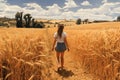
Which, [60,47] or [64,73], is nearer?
[64,73]

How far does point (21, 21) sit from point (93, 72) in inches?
3358

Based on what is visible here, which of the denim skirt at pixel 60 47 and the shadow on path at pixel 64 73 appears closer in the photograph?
the shadow on path at pixel 64 73

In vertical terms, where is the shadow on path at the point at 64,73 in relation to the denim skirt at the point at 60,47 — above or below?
below

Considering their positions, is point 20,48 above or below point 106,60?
above

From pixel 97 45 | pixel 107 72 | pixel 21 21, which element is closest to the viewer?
pixel 107 72

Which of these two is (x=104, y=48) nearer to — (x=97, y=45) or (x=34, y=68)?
(x=97, y=45)

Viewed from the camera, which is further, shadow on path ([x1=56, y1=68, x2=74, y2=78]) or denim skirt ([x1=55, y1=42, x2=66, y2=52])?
denim skirt ([x1=55, y1=42, x2=66, y2=52])

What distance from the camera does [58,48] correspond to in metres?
10.4

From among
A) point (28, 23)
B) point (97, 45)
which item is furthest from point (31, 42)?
point (28, 23)

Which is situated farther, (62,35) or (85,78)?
(62,35)

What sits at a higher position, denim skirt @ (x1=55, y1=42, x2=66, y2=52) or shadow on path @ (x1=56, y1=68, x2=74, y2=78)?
denim skirt @ (x1=55, y1=42, x2=66, y2=52)

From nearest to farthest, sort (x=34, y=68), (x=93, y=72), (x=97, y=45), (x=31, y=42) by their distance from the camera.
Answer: (x=34, y=68)
(x=31, y=42)
(x=97, y=45)
(x=93, y=72)

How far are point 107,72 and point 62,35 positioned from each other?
11.5ft

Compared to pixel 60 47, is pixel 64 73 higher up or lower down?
lower down
